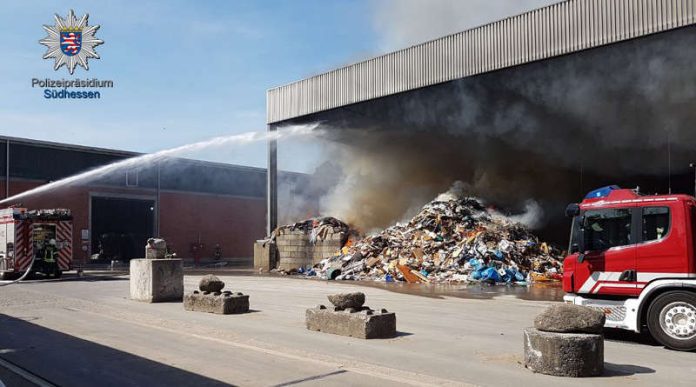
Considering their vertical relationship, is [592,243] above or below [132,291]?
above

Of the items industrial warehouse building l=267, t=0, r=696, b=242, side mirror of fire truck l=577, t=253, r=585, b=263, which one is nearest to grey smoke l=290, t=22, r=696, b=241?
industrial warehouse building l=267, t=0, r=696, b=242

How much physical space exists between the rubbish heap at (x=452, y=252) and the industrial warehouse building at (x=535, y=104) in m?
3.02

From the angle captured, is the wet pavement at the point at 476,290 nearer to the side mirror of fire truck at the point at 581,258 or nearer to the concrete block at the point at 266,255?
the side mirror of fire truck at the point at 581,258

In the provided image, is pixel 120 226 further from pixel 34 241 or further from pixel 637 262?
pixel 637 262

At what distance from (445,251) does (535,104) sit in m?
7.11

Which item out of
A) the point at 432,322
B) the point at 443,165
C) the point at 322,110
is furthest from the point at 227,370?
the point at 443,165

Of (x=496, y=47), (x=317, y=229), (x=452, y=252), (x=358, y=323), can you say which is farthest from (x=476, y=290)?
(x=317, y=229)

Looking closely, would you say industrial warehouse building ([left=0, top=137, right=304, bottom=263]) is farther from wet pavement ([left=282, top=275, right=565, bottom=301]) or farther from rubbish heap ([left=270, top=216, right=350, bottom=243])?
wet pavement ([left=282, top=275, right=565, bottom=301])

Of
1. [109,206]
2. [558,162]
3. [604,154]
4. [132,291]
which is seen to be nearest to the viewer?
[132,291]

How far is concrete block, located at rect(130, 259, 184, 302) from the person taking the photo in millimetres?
14203

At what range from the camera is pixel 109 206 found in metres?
41.0

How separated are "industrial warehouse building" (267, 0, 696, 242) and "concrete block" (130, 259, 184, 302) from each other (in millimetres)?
12124

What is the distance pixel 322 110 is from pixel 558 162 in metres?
11.0

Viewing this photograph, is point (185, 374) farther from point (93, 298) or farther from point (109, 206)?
point (109, 206)
